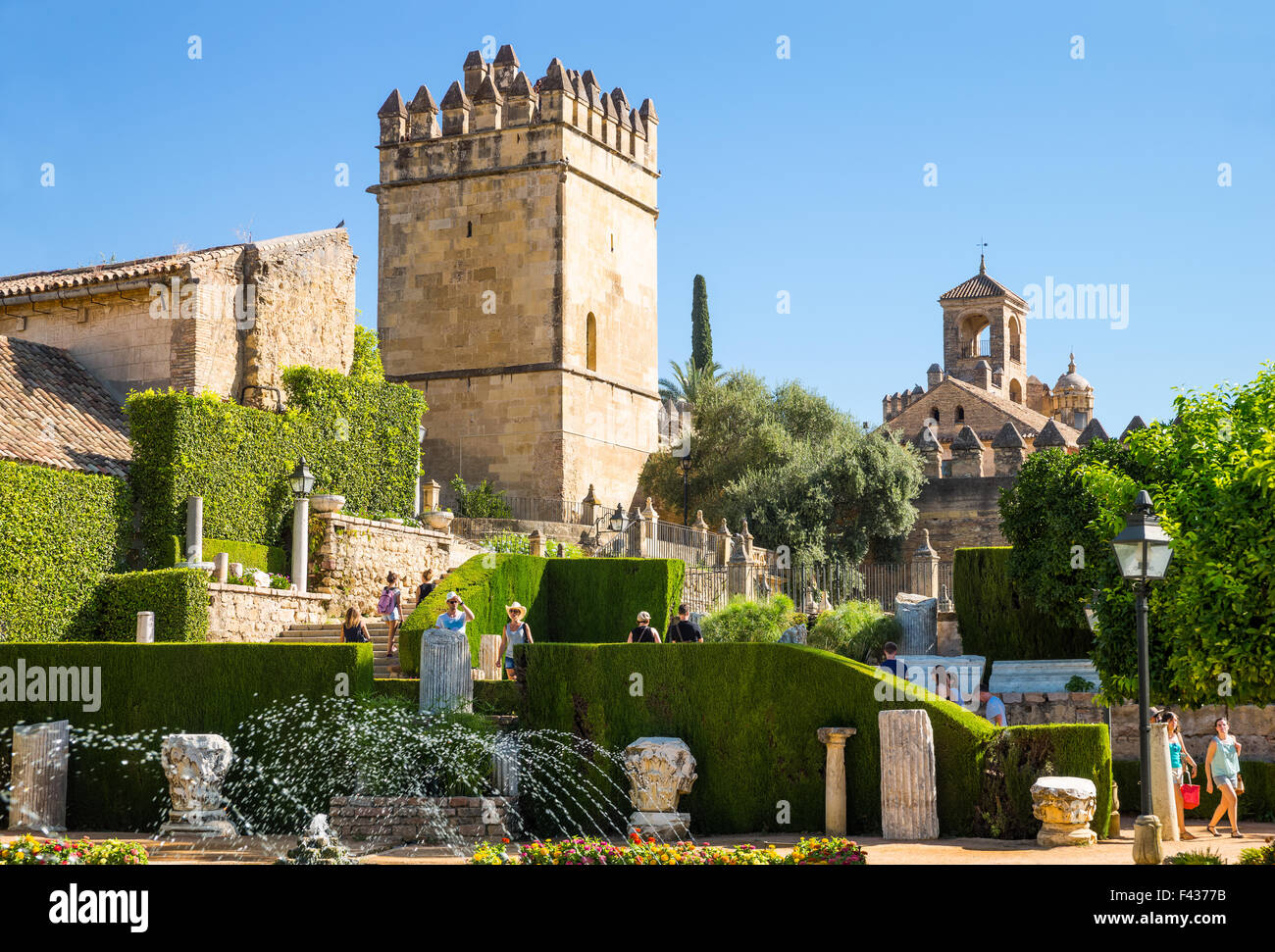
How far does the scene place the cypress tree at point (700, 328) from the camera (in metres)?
62.9

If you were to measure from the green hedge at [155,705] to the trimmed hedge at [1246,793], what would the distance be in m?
9.75

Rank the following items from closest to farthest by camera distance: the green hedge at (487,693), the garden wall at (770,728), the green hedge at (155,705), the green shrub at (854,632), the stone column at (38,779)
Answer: the garden wall at (770,728), the stone column at (38,779), the green hedge at (487,693), the green hedge at (155,705), the green shrub at (854,632)

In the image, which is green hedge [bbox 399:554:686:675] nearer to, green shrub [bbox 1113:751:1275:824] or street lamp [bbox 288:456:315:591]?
street lamp [bbox 288:456:315:591]

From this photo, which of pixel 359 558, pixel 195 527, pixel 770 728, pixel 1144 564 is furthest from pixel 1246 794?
pixel 195 527

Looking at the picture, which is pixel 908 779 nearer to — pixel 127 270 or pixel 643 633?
pixel 643 633

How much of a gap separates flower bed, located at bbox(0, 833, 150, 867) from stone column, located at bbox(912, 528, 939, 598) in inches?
1006

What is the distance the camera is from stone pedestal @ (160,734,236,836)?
17.4 meters

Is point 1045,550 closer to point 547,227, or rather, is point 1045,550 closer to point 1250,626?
point 1250,626

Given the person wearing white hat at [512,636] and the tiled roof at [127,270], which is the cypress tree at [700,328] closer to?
the tiled roof at [127,270]

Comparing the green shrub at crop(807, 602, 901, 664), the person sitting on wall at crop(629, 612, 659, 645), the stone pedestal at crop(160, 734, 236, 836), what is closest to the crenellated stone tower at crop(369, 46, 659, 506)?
the green shrub at crop(807, 602, 901, 664)

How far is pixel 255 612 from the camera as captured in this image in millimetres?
24969

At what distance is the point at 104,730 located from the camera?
61.3 feet

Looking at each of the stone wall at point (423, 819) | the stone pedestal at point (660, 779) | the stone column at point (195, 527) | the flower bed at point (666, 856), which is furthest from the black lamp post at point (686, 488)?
the flower bed at point (666, 856)
